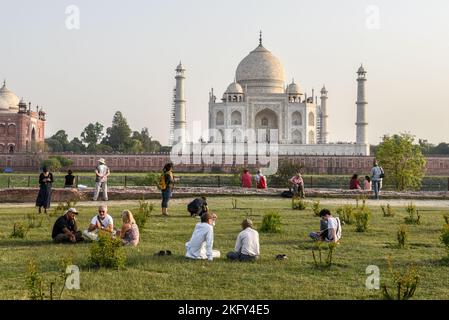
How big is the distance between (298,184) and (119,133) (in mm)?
44199

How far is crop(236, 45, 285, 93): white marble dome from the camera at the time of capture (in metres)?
50.3

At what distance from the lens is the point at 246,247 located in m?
6.75

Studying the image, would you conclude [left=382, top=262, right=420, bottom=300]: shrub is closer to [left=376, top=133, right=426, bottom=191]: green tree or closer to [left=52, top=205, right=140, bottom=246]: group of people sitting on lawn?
[left=52, top=205, right=140, bottom=246]: group of people sitting on lawn

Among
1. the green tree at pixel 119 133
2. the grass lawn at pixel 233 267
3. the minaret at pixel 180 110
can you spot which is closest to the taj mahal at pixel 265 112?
the minaret at pixel 180 110

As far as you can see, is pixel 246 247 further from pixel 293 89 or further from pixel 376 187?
pixel 293 89

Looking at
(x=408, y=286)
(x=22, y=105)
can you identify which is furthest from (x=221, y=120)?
(x=408, y=286)

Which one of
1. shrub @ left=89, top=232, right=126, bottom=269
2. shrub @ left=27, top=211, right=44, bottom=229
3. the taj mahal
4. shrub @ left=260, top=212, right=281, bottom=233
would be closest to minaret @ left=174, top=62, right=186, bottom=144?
the taj mahal

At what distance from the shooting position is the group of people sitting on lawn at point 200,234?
6793mm

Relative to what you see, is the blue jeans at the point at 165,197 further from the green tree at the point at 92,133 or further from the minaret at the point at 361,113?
the green tree at the point at 92,133

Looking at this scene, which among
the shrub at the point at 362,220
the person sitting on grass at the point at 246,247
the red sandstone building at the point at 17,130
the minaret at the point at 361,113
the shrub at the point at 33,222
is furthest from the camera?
the red sandstone building at the point at 17,130

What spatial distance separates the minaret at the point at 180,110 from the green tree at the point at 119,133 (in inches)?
517

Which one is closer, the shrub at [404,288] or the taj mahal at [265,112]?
the shrub at [404,288]

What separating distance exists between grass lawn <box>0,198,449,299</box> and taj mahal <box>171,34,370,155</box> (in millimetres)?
35819

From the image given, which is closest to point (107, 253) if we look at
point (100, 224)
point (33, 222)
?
point (100, 224)
